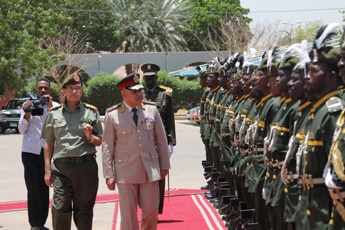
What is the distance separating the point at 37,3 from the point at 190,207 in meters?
27.6

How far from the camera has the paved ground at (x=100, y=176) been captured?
462 inches

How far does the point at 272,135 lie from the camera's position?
7.42 meters

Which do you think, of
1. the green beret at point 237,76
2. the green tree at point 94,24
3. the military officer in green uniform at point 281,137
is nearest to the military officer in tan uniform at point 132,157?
the military officer in green uniform at point 281,137

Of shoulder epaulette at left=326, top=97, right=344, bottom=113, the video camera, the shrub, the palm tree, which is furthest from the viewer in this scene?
the palm tree

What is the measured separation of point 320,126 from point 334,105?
8.4 inches

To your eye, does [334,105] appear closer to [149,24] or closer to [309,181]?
[309,181]

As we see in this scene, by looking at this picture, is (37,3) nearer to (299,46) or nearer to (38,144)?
(38,144)

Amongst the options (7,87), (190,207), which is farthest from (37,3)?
(190,207)

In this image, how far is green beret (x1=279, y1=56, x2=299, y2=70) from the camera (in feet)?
23.4

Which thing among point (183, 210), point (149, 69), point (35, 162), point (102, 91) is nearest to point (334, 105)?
point (35, 162)

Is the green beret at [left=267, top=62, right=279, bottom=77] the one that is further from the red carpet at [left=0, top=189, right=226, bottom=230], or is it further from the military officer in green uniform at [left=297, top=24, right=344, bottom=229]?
the red carpet at [left=0, top=189, right=226, bottom=230]

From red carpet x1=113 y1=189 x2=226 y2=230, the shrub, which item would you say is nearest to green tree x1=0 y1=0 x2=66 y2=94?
the shrub

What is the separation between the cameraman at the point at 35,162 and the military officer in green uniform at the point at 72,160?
1.43 m

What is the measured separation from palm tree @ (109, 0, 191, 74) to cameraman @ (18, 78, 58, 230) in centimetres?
5296
